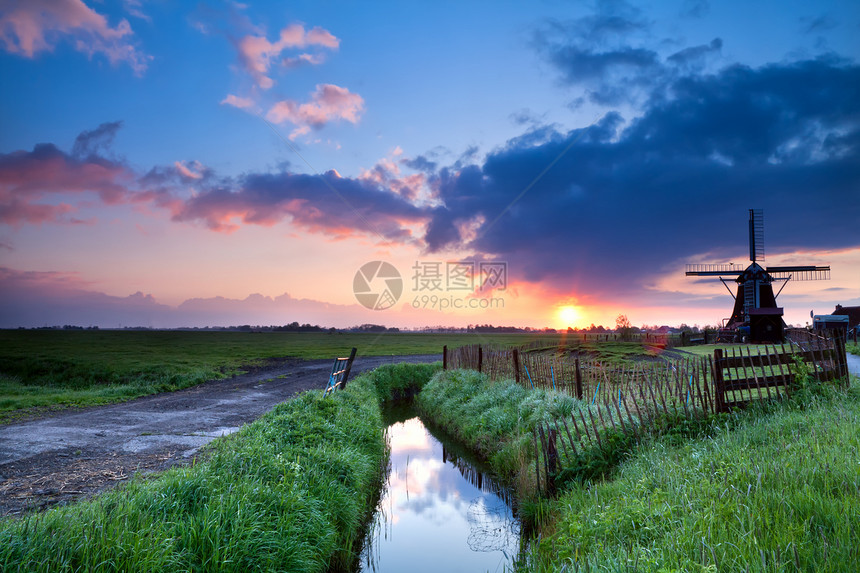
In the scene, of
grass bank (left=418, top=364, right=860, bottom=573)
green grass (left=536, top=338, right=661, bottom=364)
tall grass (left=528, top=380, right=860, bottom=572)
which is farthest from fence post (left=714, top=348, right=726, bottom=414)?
green grass (left=536, top=338, right=661, bottom=364)

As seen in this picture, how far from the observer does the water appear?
758 centimetres

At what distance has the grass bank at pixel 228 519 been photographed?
399 centimetres

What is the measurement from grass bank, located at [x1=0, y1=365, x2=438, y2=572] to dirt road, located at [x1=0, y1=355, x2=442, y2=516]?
1.74 m

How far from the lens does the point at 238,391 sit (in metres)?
21.8

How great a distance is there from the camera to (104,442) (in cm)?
1061

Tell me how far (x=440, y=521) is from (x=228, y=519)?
18.1 ft

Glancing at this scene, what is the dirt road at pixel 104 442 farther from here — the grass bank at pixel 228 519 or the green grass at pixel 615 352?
the green grass at pixel 615 352

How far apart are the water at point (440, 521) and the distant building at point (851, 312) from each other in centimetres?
6902

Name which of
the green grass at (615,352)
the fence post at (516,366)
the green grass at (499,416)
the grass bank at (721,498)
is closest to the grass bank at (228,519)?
the grass bank at (721,498)

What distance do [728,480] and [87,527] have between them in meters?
6.87

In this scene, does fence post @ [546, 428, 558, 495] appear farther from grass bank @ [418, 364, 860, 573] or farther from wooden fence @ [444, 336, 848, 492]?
grass bank @ [418, 364, 860, 573]

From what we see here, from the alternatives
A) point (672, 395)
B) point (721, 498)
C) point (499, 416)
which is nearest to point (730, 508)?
point (721, 498)

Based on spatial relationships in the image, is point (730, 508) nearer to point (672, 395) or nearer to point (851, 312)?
point (672, 395)

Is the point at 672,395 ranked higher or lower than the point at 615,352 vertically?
higher
